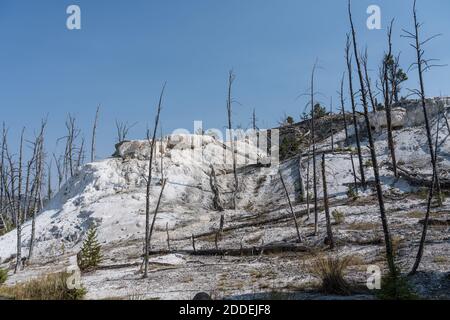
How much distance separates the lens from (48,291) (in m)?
12.5

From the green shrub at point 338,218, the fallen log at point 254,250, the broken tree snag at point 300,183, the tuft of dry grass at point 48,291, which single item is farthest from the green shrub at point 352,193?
the tuft of dry grass at point 48,291

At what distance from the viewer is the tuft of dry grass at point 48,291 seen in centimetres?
1209

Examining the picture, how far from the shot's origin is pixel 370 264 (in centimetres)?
1366

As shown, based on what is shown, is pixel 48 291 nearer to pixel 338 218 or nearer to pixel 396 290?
pixel 396 290

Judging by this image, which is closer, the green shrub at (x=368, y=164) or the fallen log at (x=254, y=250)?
the fallen log at (x=254, y=250)

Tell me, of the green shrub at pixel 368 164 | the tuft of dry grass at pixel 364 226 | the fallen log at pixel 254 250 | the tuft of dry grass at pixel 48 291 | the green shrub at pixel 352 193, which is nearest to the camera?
the tuft of dry grass at pixel 48 291

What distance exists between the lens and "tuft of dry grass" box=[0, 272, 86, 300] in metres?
12.1

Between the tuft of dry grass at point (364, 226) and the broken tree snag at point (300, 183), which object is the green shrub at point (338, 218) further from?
the broken tree snag at point (300, 183)

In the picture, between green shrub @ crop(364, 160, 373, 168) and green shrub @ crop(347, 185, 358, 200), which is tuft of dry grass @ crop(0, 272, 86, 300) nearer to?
green shrub @ crop(347, 185, 358, 200)

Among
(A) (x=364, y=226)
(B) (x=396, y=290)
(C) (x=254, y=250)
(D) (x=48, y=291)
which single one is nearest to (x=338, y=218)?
(A) (x=364, y=226)

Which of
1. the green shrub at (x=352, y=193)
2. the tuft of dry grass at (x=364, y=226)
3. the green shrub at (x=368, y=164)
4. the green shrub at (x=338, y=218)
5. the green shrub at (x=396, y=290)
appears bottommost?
the green shrub at (x=396, y=290)

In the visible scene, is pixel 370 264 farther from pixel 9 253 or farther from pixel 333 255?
pixel 9 253

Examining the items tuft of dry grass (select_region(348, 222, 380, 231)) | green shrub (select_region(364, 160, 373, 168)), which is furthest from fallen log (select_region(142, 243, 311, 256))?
green shrub (select_region(364, 160, 373, 168))
